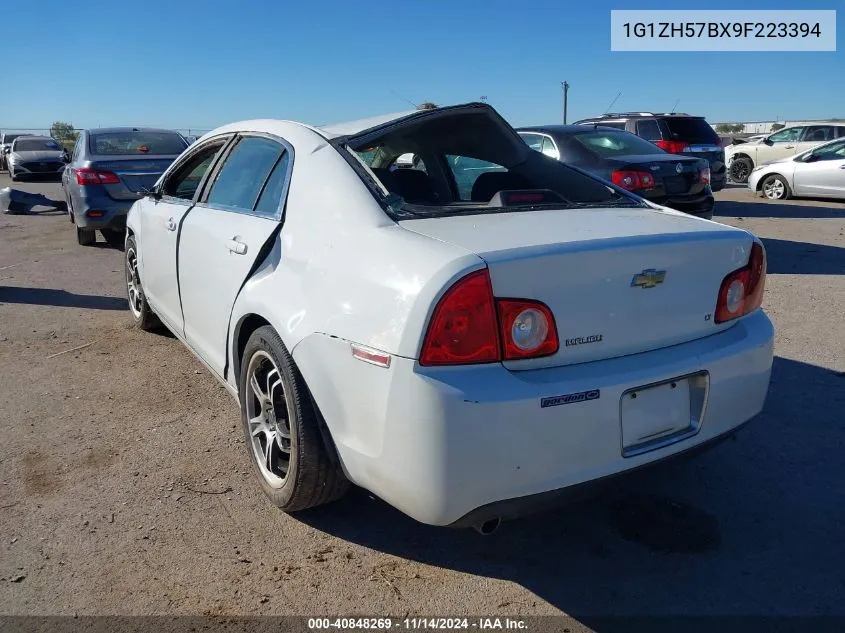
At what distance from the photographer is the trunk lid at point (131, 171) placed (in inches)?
355

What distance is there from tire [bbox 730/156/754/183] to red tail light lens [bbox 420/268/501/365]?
1978cm

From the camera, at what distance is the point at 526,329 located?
231 centimetres

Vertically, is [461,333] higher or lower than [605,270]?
lower

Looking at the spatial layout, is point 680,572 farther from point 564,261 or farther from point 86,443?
point 86,443

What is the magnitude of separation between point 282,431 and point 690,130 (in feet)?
39.5

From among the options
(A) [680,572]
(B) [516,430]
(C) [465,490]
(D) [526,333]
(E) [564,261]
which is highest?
(E) [564,261]

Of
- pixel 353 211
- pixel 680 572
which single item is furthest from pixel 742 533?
pixel 353 211

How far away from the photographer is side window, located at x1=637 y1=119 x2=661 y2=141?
12.9 metres

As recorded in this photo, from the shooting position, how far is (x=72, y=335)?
5.73 m

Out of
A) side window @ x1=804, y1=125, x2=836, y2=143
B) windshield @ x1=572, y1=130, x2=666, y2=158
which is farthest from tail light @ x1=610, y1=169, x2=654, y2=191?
side window @ x1=804, y1=125, x2=836, y2=143

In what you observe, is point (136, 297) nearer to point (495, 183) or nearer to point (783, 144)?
point (495, 183)

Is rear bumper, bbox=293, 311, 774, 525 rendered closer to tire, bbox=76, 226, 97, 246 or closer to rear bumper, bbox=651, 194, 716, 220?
rear bumper, bbox=651, 194, 716, 220

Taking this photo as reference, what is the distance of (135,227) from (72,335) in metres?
1.14

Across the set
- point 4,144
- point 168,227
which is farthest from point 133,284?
point 4,144
